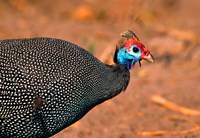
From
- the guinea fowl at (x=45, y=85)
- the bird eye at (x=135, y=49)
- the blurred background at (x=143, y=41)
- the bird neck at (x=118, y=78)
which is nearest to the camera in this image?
the guinea fowl at (x=45, y=85)

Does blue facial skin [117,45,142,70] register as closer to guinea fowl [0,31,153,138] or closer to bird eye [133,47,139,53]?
bird eye [133,47,139,53]

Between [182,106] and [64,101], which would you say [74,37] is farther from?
[64,101]

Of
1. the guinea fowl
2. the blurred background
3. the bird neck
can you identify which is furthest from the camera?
the blurred background

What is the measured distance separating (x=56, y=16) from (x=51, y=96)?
16.3 ft

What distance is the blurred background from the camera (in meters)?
4.97

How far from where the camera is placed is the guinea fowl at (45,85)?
136 inches

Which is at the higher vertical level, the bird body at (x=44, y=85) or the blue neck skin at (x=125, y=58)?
the blue neck skin at (x=125, y=58)

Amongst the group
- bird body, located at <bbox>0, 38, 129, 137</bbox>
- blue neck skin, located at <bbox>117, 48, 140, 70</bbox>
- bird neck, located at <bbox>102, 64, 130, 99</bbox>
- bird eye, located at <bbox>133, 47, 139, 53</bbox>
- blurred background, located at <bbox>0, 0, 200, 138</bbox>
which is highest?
blurred background, located at <bbox>0, 0, 200, 138</bbox>

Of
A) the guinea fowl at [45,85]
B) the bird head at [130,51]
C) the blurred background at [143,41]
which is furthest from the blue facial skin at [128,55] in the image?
the blurred background at [143,41]

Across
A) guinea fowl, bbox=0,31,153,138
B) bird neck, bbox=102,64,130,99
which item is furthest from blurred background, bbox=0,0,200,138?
guinea fowl, bbox=0,31,153,138

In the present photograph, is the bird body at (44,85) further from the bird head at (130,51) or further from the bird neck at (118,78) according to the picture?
the bird head at (130,51)

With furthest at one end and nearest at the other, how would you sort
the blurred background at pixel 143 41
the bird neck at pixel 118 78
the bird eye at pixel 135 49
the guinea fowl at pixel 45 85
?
the blurred background at pixel 143 41 < the bird eye at pixel 135 49 < the bird neck at pixel 118 78 < the guinea fowl at pixel 45 85

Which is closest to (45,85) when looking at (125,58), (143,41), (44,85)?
(44,85)

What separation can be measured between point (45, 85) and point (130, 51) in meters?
0.73
